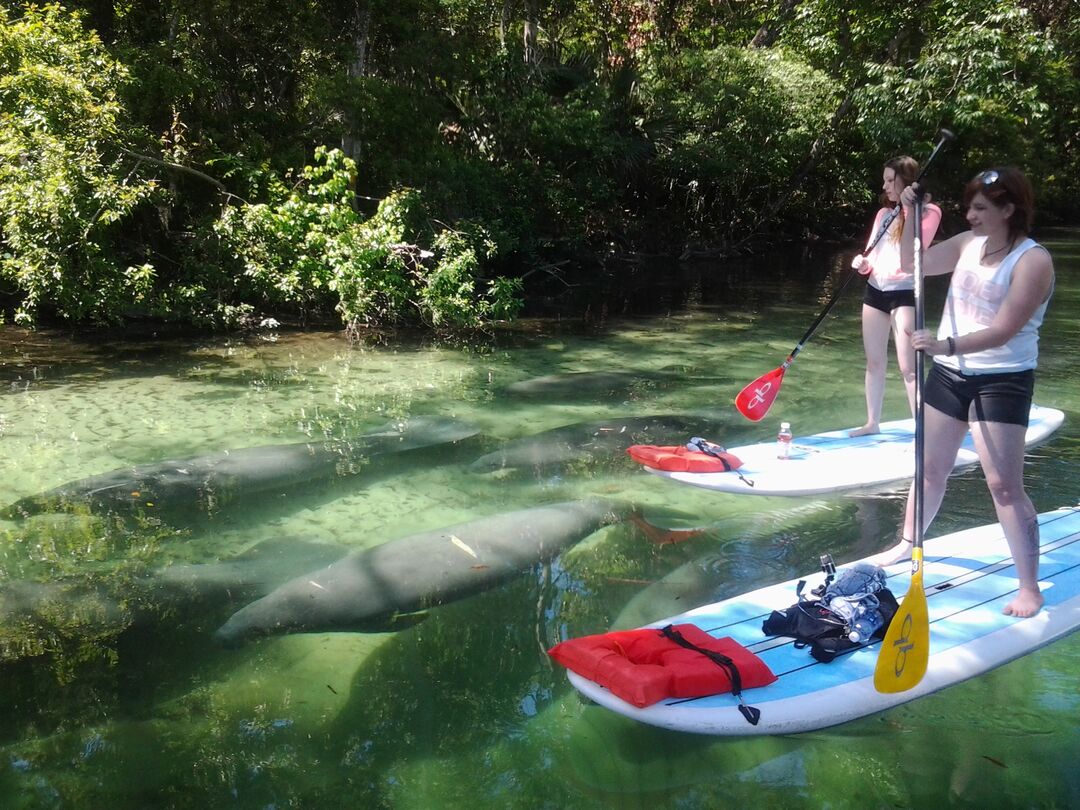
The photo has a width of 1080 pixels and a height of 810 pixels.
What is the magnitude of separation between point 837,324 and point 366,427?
328 inches

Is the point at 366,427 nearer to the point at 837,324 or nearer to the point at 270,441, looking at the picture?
the point at 270,441

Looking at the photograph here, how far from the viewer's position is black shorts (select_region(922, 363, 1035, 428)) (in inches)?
142

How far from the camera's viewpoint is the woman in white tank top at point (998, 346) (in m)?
3.50

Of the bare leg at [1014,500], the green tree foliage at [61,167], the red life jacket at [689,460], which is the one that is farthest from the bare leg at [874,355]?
the green tree foliage at [61,167]

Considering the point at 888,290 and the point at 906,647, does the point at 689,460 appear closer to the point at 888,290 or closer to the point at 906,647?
the point at 888,290

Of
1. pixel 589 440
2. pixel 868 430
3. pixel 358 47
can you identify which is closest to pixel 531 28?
pixel 358 47

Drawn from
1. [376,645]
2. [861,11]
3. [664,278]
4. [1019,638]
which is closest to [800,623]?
[1019,638]

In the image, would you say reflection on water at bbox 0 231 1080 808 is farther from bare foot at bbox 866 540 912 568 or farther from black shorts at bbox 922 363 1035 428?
black shorts at bbox 922 363 1035 428

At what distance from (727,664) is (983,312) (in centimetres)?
176

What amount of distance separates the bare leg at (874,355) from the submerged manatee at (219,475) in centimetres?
317

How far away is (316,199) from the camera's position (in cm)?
1187

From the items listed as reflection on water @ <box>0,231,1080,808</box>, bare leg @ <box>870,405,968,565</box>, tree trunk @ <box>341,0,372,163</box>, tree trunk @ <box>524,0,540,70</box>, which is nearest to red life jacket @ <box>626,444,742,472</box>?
reflection on water @ <box>0,231,1080,808</box>

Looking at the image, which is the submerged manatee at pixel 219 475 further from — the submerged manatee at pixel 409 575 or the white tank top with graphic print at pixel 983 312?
the white tank top with graphic print at pixel 983 312

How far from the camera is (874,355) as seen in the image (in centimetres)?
631
